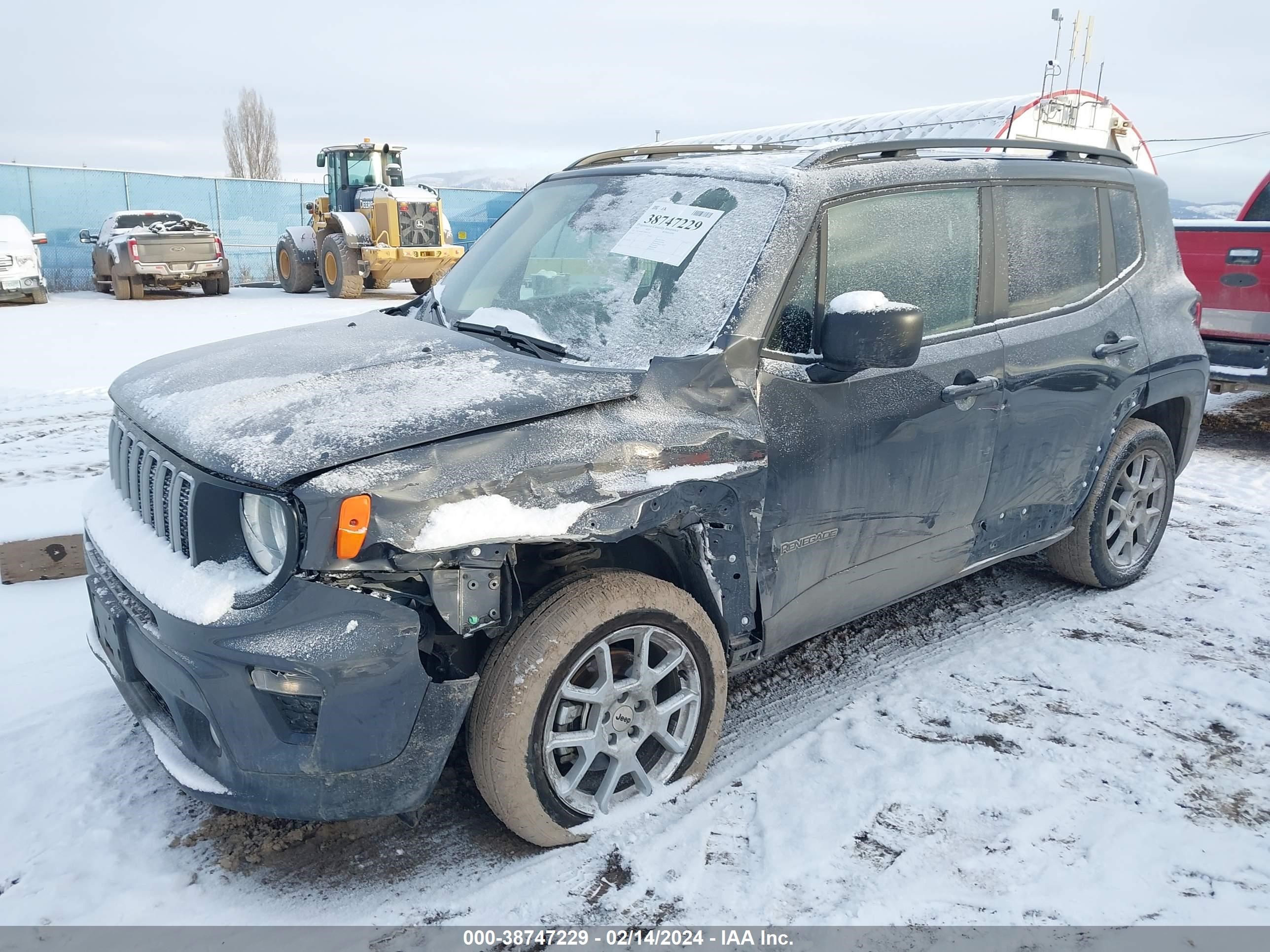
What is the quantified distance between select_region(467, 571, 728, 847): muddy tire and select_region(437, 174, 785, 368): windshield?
28.7 inches

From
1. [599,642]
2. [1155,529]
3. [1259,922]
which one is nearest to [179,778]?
[599,642]

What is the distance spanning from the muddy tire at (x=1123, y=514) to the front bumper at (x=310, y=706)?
3.11 meters

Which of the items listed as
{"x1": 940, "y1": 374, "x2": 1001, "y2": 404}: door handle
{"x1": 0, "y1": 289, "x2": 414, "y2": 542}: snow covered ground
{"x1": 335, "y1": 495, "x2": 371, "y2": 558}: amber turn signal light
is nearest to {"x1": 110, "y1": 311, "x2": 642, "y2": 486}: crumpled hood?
{"x1": 335, "y1": 495, "x2": 371, "y2": 558}: amber turn signal light

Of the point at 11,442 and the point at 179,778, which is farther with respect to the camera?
the point at 11,442

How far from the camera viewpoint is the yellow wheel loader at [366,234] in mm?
17719

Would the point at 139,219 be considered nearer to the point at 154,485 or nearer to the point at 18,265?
the point at 18,265

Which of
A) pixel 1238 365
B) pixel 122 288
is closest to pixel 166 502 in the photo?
pixel 1238 365

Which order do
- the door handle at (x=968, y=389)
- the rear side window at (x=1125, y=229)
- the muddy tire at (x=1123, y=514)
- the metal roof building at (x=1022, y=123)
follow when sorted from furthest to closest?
the metal roof building at (x=1022, y=123), the muddy tire at (x=1123, y=514), the rear side window at (x=1125, y=229), the door handle at (x=968, y=389)

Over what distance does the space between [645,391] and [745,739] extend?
133cm

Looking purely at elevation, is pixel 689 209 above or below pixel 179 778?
above

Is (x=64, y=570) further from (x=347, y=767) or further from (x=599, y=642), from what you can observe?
(x=599, y=642)

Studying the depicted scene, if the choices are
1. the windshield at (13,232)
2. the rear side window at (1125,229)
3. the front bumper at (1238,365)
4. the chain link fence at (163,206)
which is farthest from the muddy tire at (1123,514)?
the windshield at (13,232)

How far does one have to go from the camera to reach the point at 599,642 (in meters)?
2.56

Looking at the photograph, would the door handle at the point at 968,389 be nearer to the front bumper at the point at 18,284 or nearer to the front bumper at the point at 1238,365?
the front bumper at the point at 1238,365
